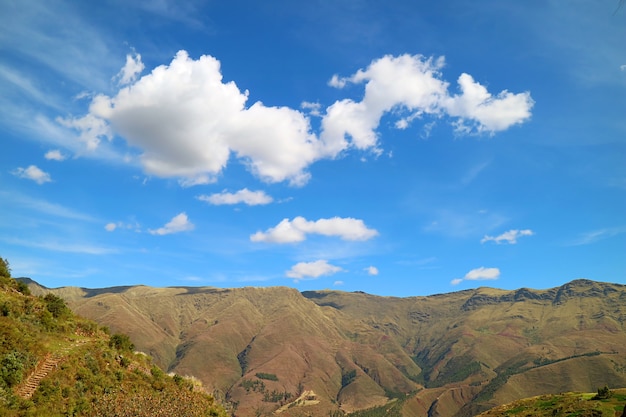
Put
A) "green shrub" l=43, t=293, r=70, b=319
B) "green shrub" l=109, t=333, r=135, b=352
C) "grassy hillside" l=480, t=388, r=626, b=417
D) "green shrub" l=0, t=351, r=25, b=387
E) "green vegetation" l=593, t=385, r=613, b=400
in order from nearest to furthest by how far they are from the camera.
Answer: "green shrub" l=0, t=351, r=25, b=387, "green shrub" l=43, t=293, r=70, b=319, "green shrub" l=109, t=333, r=135, b=352, "grassy hillside" l=480, t=388, r=626, b=417, "green vegetation" l=593, t=385, r=613, b=400

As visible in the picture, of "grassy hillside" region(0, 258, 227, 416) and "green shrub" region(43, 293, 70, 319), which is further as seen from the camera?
"green shrub" region(43, 293, 70, 319)

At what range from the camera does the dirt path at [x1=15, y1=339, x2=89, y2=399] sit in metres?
23.5

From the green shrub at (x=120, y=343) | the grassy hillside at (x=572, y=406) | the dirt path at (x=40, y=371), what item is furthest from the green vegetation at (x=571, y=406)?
the dirt path at (x=40, y=371)

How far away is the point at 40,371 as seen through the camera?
2545cm

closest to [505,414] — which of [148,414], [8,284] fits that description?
[148,414]

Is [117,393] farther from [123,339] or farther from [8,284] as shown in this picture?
[8,284]

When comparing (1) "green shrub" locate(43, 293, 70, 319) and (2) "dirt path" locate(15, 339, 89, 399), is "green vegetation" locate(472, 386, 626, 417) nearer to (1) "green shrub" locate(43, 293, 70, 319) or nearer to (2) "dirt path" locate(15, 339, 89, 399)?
(2) "dirt path" locate(15, 339, 89, 399)

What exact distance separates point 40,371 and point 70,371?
178 cm

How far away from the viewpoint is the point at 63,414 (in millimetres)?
23797

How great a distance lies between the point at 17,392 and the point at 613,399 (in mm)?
62279

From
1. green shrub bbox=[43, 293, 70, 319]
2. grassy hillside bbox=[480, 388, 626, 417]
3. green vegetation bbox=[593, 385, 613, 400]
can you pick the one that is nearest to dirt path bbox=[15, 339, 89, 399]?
green shrub bbox=[43, 293, 70, 319]

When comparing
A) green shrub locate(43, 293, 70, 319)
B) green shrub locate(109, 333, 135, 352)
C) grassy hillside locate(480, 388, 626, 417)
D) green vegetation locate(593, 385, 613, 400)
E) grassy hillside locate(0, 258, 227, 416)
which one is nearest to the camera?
grassy hillside locate(0, 258, 227, 416)

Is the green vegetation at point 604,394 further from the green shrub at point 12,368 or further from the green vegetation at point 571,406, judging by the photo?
the green shrub at point 12,368

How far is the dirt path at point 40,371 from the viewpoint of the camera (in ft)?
77.1
